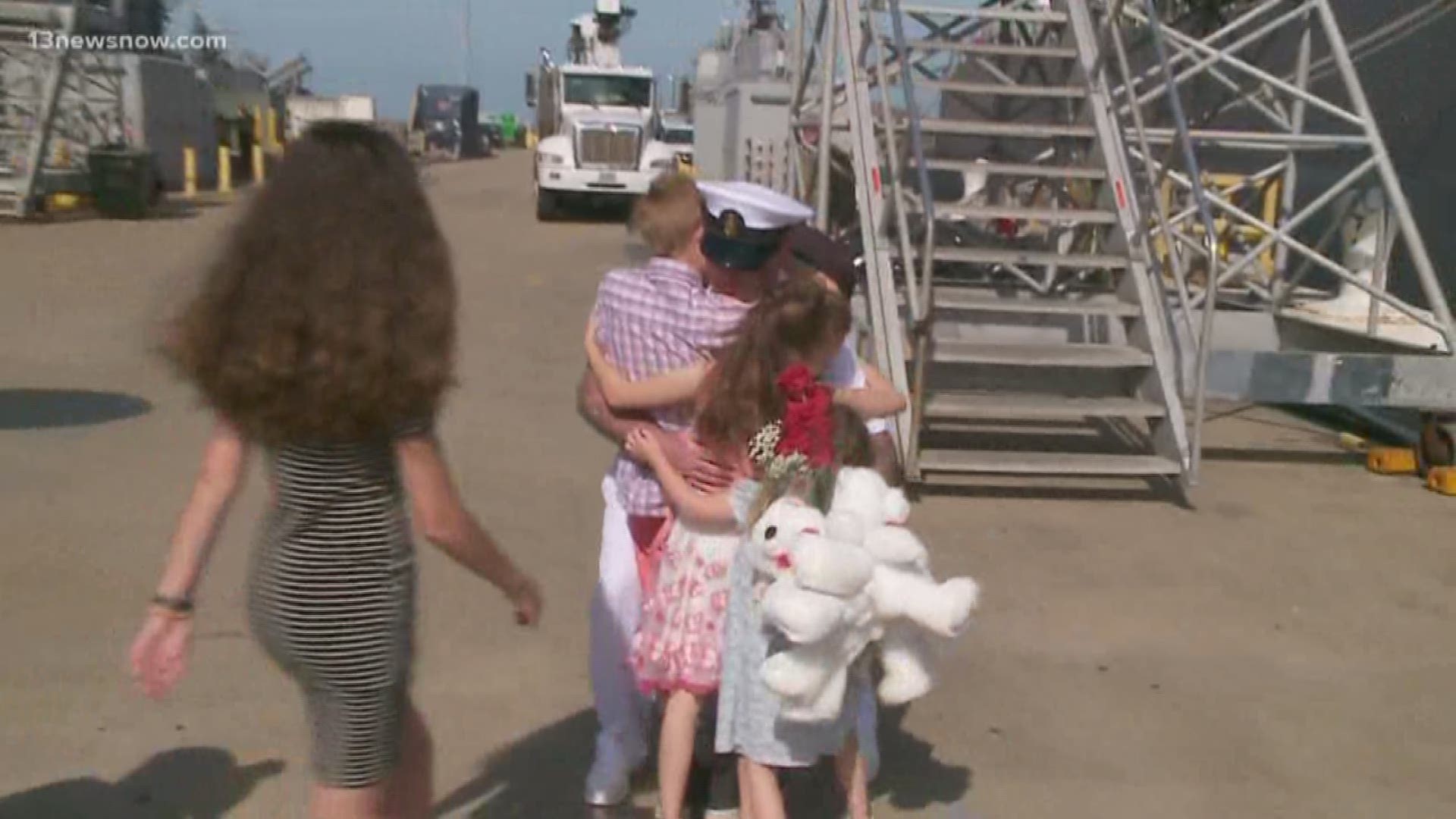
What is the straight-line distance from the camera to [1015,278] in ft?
34.8

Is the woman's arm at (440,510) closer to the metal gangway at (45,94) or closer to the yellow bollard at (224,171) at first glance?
the metal gangway at (45,94)

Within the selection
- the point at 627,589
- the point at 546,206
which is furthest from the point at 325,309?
the point at 546,206

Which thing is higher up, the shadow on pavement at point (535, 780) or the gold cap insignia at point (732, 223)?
the gold cap insignia at point (732, 223)

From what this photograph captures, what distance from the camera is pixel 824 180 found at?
9.33 meters

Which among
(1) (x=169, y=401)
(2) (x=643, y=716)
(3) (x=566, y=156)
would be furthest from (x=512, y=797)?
(3) (x=566, y=156)

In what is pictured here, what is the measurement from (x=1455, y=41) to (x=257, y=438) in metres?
10.9

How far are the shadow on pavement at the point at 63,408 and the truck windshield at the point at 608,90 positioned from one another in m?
18.3

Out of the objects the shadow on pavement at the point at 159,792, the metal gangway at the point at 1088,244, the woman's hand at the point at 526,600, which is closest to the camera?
the woman's hand at the point at 526,600

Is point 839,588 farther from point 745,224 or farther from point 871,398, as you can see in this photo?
point 745,224

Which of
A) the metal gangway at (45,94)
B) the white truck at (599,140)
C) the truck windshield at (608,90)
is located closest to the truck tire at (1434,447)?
the white truck at (599,140)

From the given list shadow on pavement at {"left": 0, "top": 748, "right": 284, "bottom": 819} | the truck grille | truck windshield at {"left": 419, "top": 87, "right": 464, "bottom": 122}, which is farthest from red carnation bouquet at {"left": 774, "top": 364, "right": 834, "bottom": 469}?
truck windshield at {"left": 419, "top": 87, "right": 464, "bottom": 122}

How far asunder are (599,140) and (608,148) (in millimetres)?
193

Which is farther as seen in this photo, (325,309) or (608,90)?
(608,90)

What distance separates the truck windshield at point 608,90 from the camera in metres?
26.8
